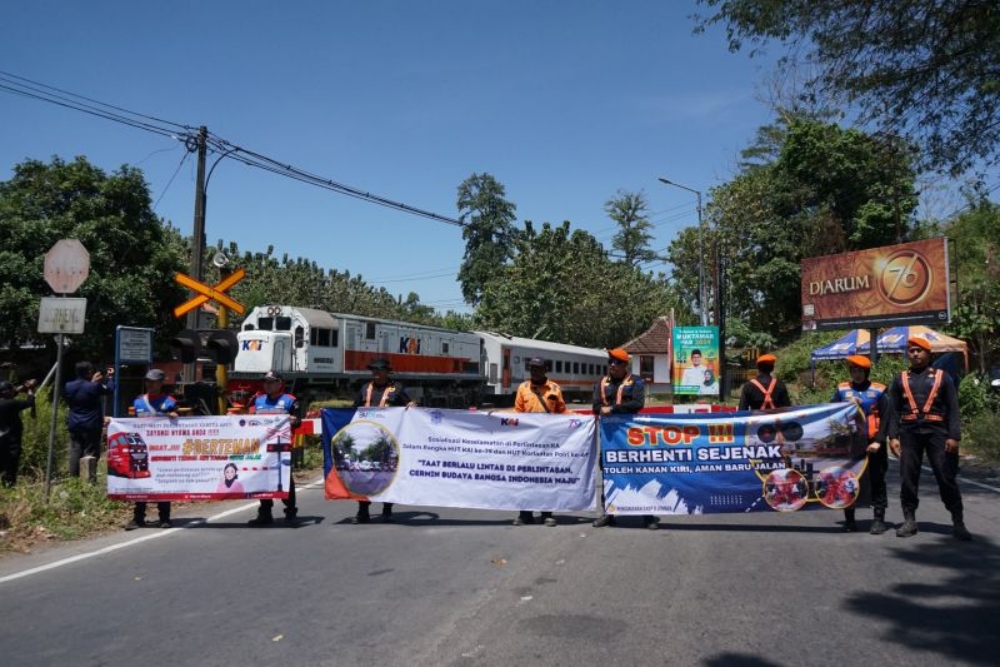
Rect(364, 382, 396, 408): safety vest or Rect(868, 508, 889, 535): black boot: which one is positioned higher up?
Rect(364, 382, 396, 408): safety vest

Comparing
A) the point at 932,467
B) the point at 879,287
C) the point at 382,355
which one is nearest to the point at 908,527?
the point at 932,467

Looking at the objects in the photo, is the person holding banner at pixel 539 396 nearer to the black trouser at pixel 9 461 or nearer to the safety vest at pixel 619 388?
the safety vest at pixel 619 388

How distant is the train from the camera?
25.8 meters

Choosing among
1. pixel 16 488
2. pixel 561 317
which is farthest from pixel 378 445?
pixel 561 317

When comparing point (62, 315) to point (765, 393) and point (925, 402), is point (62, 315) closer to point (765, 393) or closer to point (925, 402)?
point (765, 393)

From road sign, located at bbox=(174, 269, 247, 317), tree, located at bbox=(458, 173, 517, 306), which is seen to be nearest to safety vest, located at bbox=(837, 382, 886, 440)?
road sign, located at bbox=(174, 269, 247, 317)

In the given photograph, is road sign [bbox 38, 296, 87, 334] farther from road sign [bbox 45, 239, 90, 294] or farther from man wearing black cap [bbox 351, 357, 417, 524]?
man wearing black cap [bbox 351, 357, 417, 524]

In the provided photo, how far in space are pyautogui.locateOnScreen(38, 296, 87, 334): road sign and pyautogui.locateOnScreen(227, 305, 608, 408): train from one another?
25.0 ft

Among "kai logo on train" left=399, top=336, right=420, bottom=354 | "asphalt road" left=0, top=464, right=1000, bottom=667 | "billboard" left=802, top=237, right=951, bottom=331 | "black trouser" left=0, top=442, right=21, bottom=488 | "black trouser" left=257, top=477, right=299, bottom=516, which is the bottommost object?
"asphalt road" left=0, top=464, right=1000, bottom=667

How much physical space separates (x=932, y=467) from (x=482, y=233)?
72518 mm

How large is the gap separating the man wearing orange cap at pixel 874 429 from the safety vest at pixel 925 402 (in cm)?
19

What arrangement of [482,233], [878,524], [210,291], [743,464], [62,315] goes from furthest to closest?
[482,233] → [210,291] → [62,315] → [743,464] → [878,524]

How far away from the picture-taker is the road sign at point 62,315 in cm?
967

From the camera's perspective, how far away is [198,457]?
8.81 m
